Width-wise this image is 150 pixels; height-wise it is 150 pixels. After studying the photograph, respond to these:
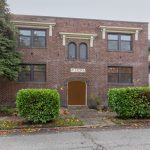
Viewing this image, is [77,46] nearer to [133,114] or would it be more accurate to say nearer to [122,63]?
[122,63]

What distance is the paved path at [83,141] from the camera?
9.16 metres

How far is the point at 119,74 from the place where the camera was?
23203mm

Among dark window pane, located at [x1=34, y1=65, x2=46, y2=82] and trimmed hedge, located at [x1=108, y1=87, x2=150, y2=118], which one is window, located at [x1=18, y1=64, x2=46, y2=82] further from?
trimmed hedge, located at [x1=108, y1=87, x2=150, y2=118]

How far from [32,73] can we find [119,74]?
7.31 m

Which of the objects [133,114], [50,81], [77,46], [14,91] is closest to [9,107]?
[14,91]

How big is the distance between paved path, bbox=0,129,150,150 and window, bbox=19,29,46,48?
37.5 ft

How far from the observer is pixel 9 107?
2052 cm

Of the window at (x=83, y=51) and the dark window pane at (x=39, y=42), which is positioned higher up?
the dark window pane at (x=39, y=42)

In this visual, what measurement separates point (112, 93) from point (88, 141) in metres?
6.37

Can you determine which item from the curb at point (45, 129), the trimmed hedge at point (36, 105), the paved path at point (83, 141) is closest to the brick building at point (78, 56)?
the trimmed hedge at point (36, 105)

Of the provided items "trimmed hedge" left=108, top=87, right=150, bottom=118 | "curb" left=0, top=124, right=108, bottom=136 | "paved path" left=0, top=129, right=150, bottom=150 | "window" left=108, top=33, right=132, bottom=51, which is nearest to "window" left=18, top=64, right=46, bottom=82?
"window" left=108, top=33, right=132, bottom=51

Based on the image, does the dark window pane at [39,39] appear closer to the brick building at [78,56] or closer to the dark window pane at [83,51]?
the brick building at [78,56]

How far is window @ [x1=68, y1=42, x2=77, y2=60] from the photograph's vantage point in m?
22.5

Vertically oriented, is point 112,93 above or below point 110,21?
below
